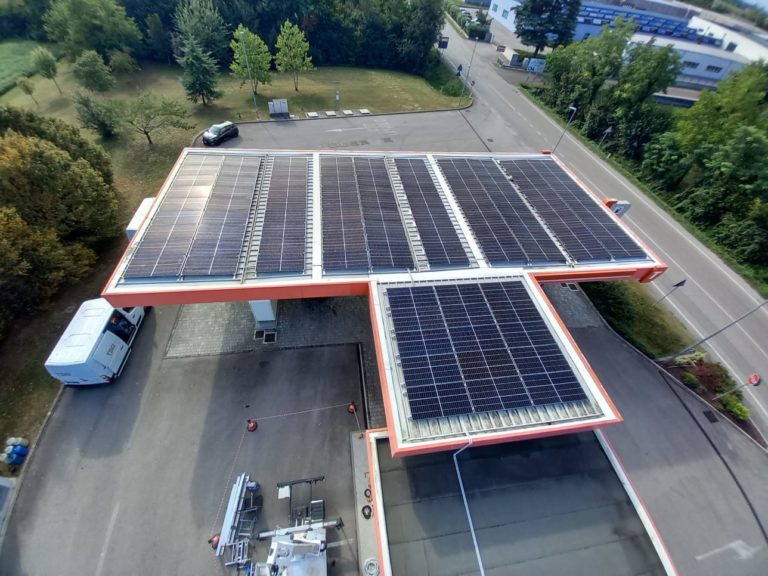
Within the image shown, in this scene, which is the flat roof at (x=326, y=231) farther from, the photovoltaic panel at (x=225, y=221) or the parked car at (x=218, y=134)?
the parked car at (x=218, y=134)

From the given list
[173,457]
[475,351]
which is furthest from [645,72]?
[173,457]

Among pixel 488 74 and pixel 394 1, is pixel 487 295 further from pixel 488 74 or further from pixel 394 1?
pixel 394 1

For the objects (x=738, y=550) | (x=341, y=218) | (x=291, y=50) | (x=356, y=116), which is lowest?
(x=738, y=550)

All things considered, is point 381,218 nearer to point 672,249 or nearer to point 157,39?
→ point 672,249

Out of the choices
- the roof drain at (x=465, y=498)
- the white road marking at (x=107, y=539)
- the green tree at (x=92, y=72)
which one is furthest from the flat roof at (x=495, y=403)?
the green tree at (x=92, y=72)

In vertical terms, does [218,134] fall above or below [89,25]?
below

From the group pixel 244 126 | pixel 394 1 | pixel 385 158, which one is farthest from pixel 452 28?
pixel 385 158

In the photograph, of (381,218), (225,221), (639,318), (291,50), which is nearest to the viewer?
(225,221)
